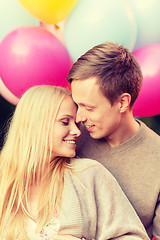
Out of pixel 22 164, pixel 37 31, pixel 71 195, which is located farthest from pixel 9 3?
pixel 71 195

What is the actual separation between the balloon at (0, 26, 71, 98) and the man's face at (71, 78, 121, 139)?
0.67ft

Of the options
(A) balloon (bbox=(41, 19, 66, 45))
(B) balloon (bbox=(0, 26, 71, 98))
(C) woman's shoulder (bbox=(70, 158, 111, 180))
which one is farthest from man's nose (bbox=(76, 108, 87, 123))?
(A) balloon (bbox=(41, 19, 66, 45))

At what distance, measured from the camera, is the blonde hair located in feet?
4.89

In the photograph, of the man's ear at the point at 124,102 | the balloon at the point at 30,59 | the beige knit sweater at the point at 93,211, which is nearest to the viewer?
the beige knit sweater at the point at 93,211

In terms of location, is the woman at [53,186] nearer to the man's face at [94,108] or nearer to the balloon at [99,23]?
the man's face at [94,108]

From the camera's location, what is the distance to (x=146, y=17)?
5.84 ft

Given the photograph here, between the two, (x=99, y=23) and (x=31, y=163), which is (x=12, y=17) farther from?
(x=31, y=163)

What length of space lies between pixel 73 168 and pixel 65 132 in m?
0.17

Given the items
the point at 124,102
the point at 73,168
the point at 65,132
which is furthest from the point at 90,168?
the point at 124,102

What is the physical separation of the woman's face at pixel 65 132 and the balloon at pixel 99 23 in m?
0.36

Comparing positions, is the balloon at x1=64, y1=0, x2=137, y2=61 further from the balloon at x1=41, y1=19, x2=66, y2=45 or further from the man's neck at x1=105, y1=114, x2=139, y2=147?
the man's neck at x1=105, y1=114, x2=139, y2=147

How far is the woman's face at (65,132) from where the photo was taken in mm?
1487

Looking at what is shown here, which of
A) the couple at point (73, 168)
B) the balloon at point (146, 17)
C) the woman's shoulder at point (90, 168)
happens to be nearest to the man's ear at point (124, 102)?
the couple at point (73, 168)

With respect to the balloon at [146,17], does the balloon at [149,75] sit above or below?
below
